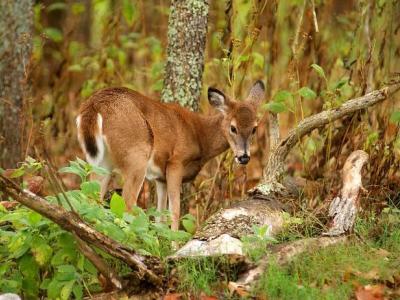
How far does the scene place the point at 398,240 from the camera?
601 centimetres

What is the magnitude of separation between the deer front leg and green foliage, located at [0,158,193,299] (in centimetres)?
207

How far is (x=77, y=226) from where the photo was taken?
5.08 metres

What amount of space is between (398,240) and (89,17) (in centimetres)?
988

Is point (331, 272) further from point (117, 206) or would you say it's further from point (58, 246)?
point (58, 246)

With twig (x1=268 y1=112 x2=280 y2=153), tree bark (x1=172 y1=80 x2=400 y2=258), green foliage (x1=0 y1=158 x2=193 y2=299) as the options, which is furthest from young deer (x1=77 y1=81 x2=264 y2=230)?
green foliage (x1=0 y1=158 x2=193 y2=299)

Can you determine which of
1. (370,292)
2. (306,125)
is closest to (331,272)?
(370,292)

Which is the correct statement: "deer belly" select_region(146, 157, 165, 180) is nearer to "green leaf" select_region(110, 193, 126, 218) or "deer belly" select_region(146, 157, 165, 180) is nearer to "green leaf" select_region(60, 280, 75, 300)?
"green leaf" select_region(110, 193, 126, 218)

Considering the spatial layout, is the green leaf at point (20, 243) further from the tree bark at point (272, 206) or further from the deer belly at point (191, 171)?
the deer belly at point (191, 171)

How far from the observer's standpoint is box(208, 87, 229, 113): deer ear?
8060 millimetres

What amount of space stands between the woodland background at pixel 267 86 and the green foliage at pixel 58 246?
1323 millimetres

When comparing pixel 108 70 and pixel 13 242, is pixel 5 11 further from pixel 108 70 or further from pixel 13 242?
pixel 13 242

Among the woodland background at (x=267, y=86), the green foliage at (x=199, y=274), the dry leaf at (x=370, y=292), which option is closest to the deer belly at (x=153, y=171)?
the woodland background at (x=267, y=86)

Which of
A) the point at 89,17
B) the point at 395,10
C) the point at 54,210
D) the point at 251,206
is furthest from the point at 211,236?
the point at 89,17

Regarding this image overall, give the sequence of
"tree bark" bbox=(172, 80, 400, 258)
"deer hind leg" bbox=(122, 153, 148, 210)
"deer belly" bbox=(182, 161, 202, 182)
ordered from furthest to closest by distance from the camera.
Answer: "deer belly" bbox=(182, 161, 202, 182)
"deer hind leg" bbox=(122, 153, 148, 210)
"tree bark" bbox=(172, 80, 400, 258)
